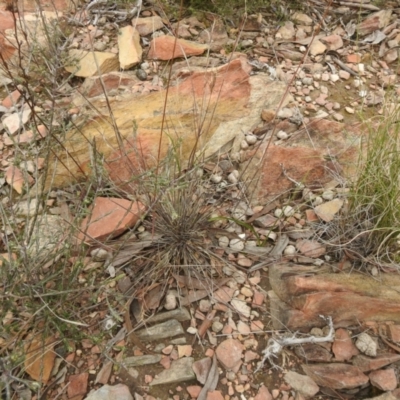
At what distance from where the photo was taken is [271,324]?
1746mm

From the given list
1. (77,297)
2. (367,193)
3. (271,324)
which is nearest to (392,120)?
(367,193)

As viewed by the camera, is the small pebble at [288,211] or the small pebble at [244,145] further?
the small pebble at [244,145]

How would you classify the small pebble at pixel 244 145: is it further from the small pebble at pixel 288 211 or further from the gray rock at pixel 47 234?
the gray rock at pixel 47 234

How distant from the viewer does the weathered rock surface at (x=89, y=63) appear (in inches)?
94.4

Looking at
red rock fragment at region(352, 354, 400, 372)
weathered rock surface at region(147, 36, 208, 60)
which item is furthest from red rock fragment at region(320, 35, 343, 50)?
red rock fragment at region(352, 354, 400, 372)

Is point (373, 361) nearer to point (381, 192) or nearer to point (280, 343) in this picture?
point (280, 343)

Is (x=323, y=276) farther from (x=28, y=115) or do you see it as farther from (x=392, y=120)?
(x=28, y=115)

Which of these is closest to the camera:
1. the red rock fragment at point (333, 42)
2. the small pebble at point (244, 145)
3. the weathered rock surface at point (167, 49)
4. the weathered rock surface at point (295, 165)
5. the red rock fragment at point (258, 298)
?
the red rock fragment at point (258, 298)

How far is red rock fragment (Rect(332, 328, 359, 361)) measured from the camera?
167 centimetres

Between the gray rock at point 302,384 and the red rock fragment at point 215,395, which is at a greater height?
the red rock fragment at point 215,395

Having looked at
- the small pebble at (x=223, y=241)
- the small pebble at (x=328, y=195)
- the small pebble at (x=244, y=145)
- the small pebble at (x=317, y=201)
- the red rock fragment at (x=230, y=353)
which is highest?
the small pebble at (x=244, y=145)

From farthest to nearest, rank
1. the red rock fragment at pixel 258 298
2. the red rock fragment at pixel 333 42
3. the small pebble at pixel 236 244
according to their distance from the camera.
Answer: the red rock fragment at pixel 333 42
the small pebble at pixel 236 244
the red rock fragment at pixel 258 298

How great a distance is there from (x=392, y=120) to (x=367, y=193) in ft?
0.86

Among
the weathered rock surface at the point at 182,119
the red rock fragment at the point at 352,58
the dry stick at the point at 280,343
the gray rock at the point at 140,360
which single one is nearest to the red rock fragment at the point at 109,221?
the weathered rock surface at the point at 182,119
